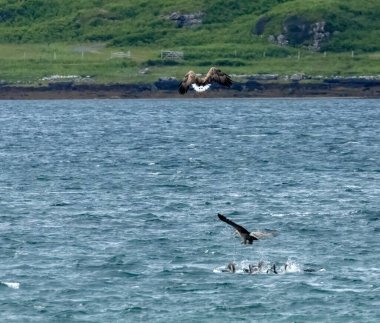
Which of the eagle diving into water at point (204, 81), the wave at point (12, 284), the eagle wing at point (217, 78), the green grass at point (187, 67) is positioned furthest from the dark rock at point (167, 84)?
the eagle wing at point (217, 78)

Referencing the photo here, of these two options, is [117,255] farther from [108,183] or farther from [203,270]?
[108,183]

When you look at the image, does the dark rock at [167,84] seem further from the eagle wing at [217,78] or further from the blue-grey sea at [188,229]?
the eagle wing at [217,78]

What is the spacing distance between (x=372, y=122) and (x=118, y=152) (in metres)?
46.2

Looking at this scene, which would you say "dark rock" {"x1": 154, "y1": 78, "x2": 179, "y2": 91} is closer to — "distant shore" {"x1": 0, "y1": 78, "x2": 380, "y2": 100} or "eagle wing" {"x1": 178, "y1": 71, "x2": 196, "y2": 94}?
"distant shore" {"x1": 0, "y1": 78, "x2": 380, "y2": 100}

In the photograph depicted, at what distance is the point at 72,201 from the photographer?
70.4 meters

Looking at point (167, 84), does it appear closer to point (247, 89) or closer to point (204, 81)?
point (247, 89)

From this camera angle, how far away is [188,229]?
59.6 metres

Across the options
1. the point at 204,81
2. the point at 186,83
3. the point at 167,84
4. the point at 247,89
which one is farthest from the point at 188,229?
the point at 247,89

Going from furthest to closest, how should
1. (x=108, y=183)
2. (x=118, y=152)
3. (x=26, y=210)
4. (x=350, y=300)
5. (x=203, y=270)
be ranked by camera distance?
(x=118, y=152) < (x=108, y=183) < (x=26, y=210) < (x=203, y=270) < (x=350, y=300)

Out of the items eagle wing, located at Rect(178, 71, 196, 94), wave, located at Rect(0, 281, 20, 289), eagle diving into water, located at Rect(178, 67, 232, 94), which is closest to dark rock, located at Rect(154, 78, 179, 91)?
wave, located at Rect(0, 281, 20, 289)

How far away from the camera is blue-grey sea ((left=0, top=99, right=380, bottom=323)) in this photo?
45.6 m

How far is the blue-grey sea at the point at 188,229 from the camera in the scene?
149 feet

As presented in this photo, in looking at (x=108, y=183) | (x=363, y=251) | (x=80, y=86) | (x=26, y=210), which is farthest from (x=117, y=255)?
(x=80, y=86)

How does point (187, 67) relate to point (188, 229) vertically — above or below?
below
